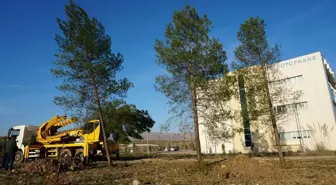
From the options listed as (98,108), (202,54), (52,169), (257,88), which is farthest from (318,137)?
(52,169)

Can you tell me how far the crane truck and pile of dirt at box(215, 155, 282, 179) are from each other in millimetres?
10561

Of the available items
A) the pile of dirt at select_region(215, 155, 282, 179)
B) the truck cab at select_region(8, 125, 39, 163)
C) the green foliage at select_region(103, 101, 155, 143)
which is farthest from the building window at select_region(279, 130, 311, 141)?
the truck cab at select_region(8, 125, 39, 163)

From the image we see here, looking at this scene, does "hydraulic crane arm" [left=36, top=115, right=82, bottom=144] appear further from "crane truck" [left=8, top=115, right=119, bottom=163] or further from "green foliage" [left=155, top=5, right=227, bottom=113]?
"green foliage" [left=155, top=5, right=227, bottom=113]

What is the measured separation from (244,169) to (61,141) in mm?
14861

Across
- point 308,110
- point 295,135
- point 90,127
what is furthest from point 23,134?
point 308,110

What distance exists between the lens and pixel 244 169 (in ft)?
34.7

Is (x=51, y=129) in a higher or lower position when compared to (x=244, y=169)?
higher

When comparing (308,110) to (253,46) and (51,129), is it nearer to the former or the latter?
(253,46)

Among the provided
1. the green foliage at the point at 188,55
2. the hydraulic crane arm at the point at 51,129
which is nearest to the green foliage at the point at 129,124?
the hydraulic crane arm at the point at 51,129

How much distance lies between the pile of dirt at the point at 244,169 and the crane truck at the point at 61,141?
1056 centimetres

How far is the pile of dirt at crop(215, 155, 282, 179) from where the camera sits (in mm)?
10031

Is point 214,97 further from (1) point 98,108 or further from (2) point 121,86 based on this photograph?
(1) point 98,108

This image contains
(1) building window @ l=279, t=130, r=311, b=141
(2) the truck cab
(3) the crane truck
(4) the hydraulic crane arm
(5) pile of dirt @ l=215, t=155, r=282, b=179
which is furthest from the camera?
(1) building window @ l=279, t=130, r=311, b=141

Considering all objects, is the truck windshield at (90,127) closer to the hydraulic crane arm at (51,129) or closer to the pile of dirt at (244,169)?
the hydraulic crane arm at (51,129)
